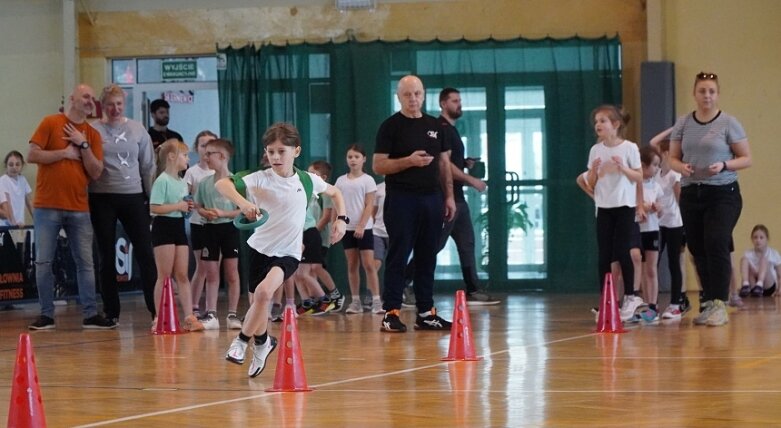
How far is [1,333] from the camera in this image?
394 inches

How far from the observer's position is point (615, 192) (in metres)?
9.58

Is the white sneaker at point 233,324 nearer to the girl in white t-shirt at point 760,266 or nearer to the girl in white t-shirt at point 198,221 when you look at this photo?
the girl in white t-shirt at point 198,221

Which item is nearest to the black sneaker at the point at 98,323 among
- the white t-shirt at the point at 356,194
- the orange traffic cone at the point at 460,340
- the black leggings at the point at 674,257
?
the white t-shirt at the point at 356,194

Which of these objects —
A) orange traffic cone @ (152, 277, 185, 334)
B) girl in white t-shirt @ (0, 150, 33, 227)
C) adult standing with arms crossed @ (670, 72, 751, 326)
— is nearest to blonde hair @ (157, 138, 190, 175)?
orange traffic cone @ (152, 277, 185, 334)

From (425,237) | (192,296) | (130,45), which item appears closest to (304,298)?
(192,296)

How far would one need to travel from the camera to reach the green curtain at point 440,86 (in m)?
15.7

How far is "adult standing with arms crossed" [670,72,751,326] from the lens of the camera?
9039 millimetres

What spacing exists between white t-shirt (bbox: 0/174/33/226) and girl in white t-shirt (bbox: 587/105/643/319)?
823 cm

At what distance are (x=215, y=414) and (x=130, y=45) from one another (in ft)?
40.3

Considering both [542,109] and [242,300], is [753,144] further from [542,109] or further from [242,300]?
[242,300]

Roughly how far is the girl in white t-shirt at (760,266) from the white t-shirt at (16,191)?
8.82m

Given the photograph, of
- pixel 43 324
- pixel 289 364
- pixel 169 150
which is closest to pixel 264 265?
pixel 289 364

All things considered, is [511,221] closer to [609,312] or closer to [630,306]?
[630,306]

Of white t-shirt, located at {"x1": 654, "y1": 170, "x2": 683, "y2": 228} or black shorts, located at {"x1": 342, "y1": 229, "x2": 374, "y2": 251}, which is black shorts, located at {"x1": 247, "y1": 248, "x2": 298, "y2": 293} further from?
black shorts, located at {"x1": 342, "y1": 229, "x2": 374, "y2": 251}
